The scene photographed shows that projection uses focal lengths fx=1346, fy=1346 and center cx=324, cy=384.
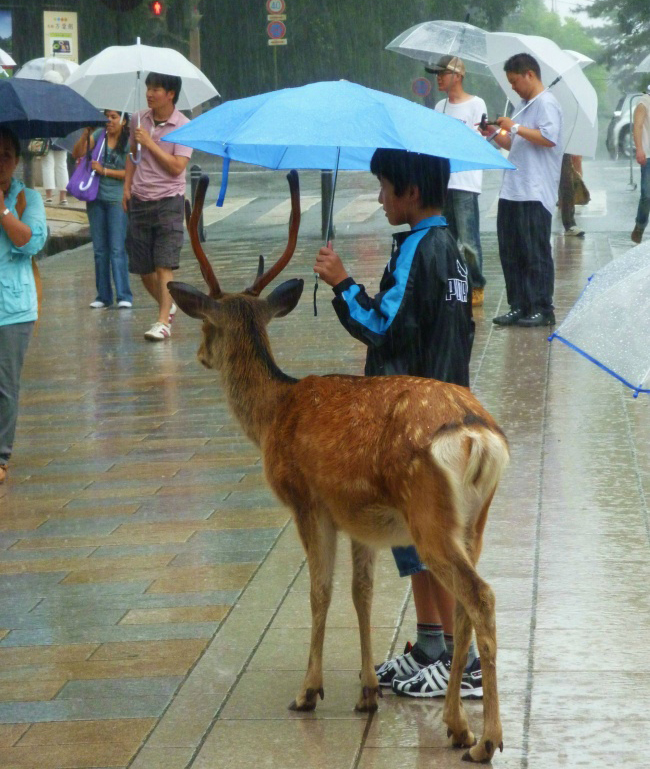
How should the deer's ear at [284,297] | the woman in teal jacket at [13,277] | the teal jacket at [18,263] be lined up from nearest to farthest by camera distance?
1. the deer's ear at [284,297]
2. the woman in teal jacket at [13,277]
3. the teal jacket at [18,263]

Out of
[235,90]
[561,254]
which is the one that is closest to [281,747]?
[561,254]

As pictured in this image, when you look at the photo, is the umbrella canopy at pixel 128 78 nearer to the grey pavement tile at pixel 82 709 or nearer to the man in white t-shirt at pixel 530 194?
the man in white t-shirt at pixel 530 194

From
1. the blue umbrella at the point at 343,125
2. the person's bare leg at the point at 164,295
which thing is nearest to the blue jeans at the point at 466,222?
the person's bare leg at the point at 164,295

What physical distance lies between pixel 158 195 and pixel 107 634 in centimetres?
649

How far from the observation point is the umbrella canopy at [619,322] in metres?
3.77

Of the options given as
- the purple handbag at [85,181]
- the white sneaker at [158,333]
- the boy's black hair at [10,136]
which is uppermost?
the boy's black hair at [10,136]

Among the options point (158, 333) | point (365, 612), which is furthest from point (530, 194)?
point (365, 612)

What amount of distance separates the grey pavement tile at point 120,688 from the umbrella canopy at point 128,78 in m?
8.16

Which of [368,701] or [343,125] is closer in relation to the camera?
[368,701]

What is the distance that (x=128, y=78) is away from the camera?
13016 millimetres

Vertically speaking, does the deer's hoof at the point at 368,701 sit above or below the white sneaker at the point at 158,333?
above

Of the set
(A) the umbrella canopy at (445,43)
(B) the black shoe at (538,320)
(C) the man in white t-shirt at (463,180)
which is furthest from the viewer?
(A) the umbrella canopy at (445,43)

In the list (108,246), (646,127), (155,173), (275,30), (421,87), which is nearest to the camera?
(155,173)

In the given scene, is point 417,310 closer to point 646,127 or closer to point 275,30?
point 646,127
